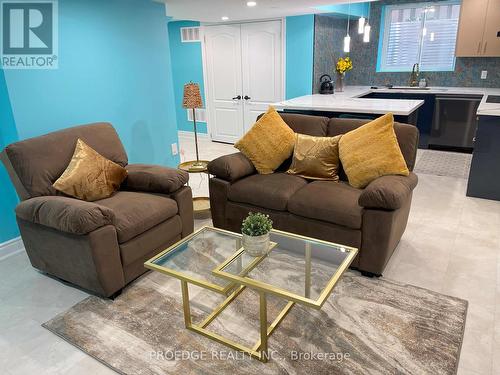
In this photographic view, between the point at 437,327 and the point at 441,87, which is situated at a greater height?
the point at 441,87

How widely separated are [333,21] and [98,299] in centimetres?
516

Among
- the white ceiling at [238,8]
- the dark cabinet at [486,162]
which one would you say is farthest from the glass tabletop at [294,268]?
the white ceiling at [238,8]

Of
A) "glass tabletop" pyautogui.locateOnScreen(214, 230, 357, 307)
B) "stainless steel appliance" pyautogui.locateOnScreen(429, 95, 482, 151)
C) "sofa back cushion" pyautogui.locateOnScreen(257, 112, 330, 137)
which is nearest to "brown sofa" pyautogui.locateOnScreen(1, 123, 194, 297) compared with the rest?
"glass tabletop" pyautogui.locateOnScreen(214, 230, 357, 307)

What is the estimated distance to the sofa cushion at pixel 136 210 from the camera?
234 cm

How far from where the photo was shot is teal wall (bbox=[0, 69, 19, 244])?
274cm

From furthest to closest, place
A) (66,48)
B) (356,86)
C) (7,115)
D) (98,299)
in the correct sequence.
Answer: (356,86) → (66,48) → (7,115) → (98,299)

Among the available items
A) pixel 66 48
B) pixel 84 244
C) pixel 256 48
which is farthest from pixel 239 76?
pixel 84 244

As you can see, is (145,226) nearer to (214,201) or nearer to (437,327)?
(214,201)

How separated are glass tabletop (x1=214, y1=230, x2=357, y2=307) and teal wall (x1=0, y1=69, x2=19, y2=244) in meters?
2.04

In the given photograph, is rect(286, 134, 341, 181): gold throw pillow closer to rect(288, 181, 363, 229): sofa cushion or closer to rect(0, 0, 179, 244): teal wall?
rect(288, 181, 363, 229): sofa cushion

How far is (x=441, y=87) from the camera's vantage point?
5.86m

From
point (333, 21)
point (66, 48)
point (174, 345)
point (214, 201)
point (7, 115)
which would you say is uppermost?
point (333, 21)

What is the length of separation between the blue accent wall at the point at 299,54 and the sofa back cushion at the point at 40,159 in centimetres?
337

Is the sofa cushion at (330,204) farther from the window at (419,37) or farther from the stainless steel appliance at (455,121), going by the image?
the window at (419,37)
